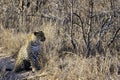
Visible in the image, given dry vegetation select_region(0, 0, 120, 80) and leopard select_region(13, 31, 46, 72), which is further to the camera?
leopard select_region(13, 31, 46, 72)

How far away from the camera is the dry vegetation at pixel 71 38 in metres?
5.23

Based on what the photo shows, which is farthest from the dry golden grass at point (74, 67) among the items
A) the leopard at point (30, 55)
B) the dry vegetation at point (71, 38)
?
the leopard at point (30, 55)

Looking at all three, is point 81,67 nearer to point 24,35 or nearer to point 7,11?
point 24,35

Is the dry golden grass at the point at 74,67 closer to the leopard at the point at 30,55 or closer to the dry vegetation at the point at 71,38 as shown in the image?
the dry vegetation at the point at 71,38

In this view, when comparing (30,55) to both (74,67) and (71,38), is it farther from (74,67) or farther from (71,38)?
(74,67)

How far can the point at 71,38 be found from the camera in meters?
6.76

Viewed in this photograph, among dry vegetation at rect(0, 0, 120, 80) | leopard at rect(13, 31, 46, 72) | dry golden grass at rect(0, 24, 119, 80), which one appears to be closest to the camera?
dry golden grass at rect(0, 24, 119, 80)

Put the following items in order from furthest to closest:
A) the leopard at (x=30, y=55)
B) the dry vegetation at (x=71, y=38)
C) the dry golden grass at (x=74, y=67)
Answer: the leopard at (x=30, y=55)
the dry vegetation at (x=71, y=38)
the dry golden grass at (x=74, y=67)

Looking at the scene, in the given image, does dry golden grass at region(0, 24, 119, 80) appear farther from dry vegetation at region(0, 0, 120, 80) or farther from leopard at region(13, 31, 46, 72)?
leopard at region(13, 31, 46, 72)

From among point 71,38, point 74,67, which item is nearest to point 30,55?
point 71,38

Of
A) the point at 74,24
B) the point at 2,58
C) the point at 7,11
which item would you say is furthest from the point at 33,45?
the point at 7,11

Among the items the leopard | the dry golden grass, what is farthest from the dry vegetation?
the leopard

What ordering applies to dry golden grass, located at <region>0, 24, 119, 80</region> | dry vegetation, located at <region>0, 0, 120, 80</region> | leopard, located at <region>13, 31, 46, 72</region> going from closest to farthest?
dry golden grass, located at <region>0, 24, 119, 80</region> < dry vegetation, located at <region>0, 0, 120, 80</region> < leopard, located at <region>13, 31, 46, 72</region>

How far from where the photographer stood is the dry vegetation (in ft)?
17.2
